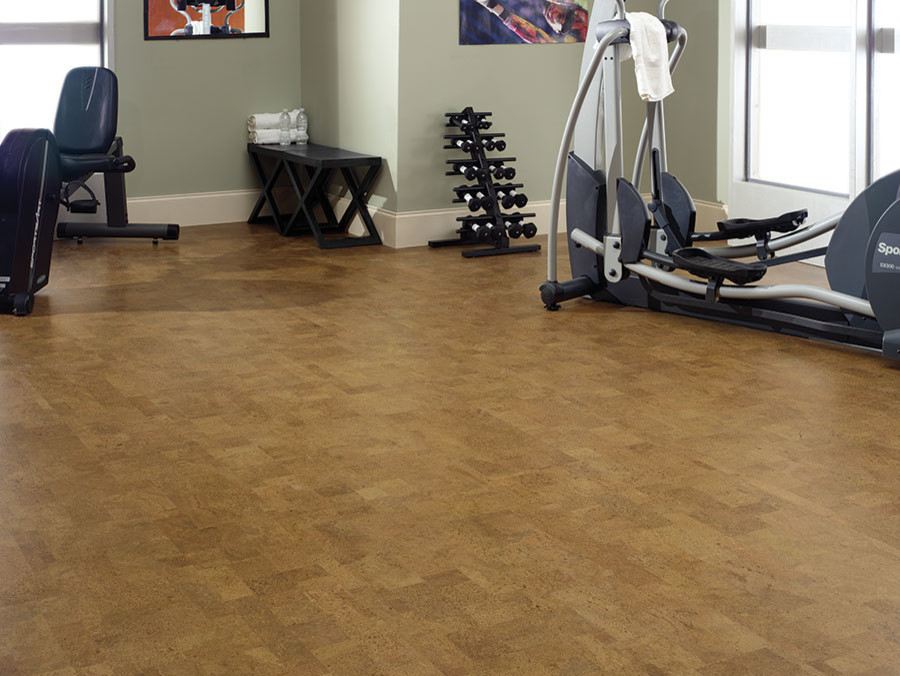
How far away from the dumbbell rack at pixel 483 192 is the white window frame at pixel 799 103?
3.90 feet

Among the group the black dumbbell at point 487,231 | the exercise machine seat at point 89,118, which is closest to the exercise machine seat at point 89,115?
the exercise machine seat at point 89,118

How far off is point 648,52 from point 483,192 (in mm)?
1902

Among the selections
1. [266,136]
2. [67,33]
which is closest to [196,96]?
[266,136]

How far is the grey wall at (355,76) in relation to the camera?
648 centimetres

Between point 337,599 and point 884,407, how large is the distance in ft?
6.79

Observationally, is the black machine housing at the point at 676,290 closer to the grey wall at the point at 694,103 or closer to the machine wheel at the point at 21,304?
the grey wall at the point at 694,103

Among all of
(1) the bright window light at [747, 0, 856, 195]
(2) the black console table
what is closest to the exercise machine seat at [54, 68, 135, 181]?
(2) the black console table

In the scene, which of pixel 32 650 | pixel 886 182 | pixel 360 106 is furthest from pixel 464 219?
pixel 32 650

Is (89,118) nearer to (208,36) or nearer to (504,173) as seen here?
(208,36)

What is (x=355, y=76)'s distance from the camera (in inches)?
268

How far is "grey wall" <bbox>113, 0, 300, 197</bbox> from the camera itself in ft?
22.5

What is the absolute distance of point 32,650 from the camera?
2182mm

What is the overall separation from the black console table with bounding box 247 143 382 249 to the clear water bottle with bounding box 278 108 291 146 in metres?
0.09

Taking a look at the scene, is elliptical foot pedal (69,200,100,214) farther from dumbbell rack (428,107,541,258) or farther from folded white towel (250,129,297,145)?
dumbbell rack (428,107,541,258)
